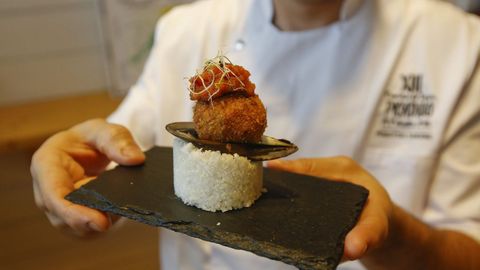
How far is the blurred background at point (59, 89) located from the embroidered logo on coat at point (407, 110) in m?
0.90

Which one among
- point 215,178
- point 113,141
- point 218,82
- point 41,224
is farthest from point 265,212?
point 41,224

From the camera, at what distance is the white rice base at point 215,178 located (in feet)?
2.43

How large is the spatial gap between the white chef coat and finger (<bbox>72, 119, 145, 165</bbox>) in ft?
1.20

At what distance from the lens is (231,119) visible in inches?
28.3

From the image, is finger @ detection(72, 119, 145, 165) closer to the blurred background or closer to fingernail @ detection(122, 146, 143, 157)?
fingernail @ detection(122, 146, 143, 157)

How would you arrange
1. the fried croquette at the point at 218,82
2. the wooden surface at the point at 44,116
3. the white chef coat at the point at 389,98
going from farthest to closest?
the wooden surface at the point at 44,116 < the white chef coat at the point at 389,98 < the fried croquette at the point at 218,82

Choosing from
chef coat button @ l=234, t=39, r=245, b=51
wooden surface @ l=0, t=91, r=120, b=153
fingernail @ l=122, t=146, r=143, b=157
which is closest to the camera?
fingernail @ l=122, t=146, r=143, b=157

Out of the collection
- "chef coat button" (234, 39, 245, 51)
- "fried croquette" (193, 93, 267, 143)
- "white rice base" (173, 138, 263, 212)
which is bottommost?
"white rice base" (173, 138, 263, 212)

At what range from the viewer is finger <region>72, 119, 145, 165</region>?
0.88 metres

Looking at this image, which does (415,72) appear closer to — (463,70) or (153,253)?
(463,70)

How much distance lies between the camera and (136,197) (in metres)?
0.77

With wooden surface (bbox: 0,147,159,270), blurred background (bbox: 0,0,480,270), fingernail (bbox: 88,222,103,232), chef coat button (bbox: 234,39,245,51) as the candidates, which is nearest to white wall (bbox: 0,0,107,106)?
blurred background (bbox: 0,0,480,270)

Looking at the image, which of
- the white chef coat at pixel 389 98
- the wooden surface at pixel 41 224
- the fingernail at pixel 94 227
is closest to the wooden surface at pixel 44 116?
the wooden surface at pixel 41 224

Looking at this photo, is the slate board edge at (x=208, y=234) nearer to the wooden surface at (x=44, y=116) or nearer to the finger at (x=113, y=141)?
the finger at (x=113, y=141)
